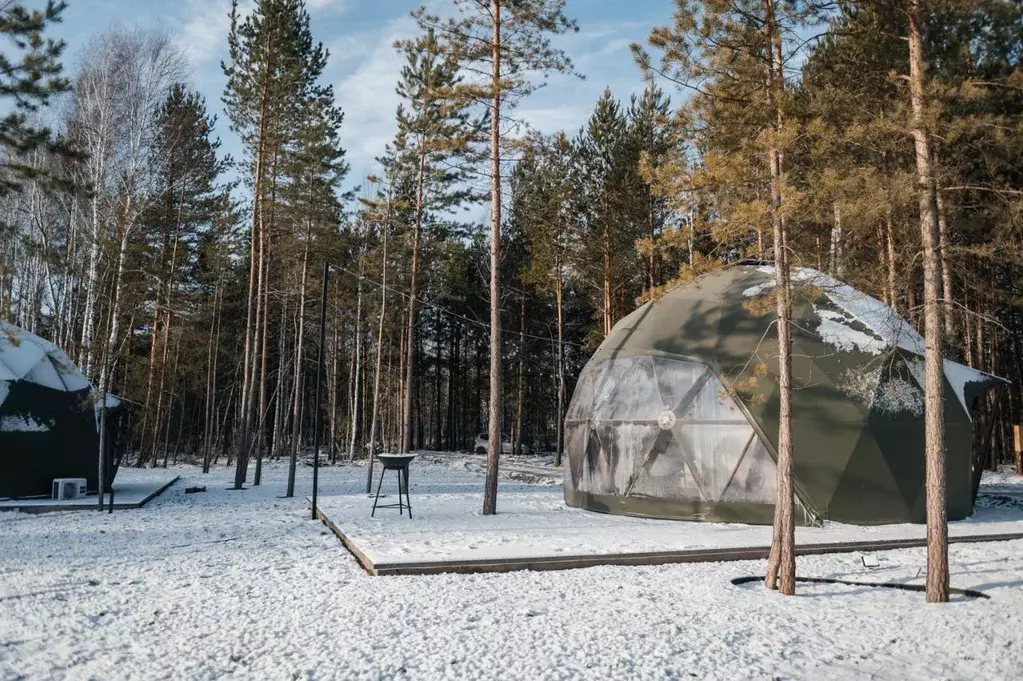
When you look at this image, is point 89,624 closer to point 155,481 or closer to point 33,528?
point 33,528

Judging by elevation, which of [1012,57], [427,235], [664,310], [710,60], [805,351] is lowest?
[805,351]

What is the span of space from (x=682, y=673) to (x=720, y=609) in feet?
5.89

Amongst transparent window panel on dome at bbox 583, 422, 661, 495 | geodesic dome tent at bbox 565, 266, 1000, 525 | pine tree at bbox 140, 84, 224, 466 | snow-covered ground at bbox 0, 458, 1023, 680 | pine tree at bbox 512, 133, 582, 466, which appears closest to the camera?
snow-covered ground at bbox 0, 458, 1023, 680

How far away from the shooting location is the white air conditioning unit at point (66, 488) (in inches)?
587

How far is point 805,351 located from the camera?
40.2ft

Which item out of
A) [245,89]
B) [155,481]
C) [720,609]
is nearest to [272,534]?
[720,609]

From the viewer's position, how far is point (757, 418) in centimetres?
1162

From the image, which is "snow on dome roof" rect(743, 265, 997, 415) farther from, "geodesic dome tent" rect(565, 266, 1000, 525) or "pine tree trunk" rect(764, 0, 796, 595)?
"pine tree trunk" rect(764, 0, 796, 595)

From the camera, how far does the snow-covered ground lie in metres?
4.85

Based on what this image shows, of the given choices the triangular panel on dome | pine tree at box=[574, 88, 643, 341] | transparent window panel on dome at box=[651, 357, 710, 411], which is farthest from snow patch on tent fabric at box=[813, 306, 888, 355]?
pine tree at box=[574, 88, 643, 341]

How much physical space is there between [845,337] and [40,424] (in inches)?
648

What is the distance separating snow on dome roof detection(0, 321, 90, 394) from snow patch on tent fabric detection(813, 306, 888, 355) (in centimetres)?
1528

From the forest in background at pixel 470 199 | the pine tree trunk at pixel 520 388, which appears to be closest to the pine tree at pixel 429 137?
the forest in background at pixel 470 199

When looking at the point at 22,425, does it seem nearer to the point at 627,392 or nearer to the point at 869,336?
the point at 627,392
